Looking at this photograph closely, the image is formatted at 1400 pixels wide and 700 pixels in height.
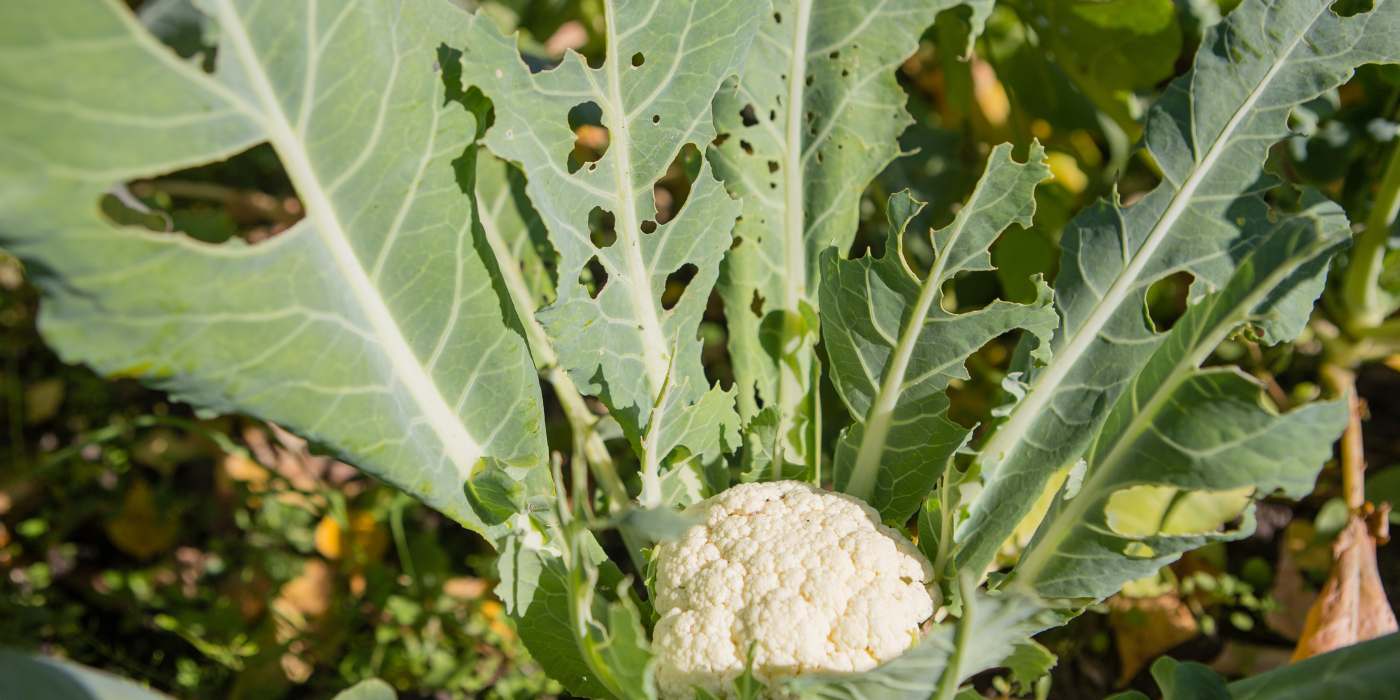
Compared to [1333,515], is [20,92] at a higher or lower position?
higher

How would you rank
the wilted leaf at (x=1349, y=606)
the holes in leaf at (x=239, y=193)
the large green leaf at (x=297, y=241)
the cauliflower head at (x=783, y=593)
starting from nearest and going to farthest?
the large green leaf at (x=297, y=241)
the cauliflower head at (x=783, y=593)
the wilted leaf at (x=1349, y=606)
the holes in leaf at (x=239, y=193)

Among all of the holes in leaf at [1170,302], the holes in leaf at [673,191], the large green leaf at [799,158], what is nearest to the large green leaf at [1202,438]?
the large green leaf at [799,158]

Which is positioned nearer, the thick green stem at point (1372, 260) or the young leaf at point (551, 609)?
the young leaf at point (551, 609)

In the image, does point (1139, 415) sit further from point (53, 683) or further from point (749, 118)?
point (53, 683)

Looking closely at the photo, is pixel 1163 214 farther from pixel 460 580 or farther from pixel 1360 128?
pixel 460 580

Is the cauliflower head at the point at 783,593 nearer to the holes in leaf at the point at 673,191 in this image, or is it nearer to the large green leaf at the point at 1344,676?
the large green leaf at the point at 1344,676

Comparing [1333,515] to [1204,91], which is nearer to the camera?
[1204,91]

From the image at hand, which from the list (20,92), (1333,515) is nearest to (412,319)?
(20,92)
